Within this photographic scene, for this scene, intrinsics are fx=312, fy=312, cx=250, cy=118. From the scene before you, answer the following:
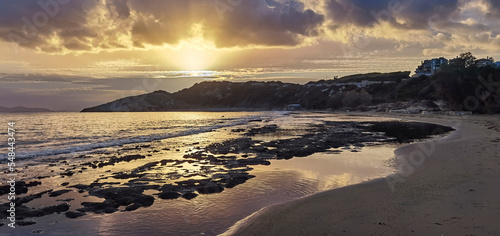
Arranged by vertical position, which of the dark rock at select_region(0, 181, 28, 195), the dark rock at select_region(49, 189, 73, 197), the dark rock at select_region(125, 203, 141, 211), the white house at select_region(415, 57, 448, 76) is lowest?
the dark rock at select_region(0, 181, 28, 195)

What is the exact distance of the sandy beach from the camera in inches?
296

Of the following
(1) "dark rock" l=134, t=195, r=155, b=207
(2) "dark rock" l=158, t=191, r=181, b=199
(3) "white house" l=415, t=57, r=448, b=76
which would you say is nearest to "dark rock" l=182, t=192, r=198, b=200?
(2) "dark rock" l=158, t=191, r=181, b=199

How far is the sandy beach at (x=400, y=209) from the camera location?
752 cm

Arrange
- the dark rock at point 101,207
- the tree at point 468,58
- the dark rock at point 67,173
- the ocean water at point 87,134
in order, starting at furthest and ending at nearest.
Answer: the tree at point 468,58
the ocean water at point 87,134
the dark rock at point 67,173
the dark rock at point 101,207

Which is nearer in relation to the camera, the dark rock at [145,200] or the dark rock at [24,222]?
the dark rock at [24,222]

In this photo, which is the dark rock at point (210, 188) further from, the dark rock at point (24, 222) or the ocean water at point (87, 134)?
the ocean water at point (87, 134)

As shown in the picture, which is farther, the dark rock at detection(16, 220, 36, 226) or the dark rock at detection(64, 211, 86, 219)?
the dark rock at detection(64, 211, 86, 219)

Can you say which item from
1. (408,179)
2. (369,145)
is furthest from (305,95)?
(408,179)

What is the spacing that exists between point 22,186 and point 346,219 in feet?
44.8

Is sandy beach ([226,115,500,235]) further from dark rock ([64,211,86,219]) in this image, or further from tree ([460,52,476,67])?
tree ([460,52,476,67])

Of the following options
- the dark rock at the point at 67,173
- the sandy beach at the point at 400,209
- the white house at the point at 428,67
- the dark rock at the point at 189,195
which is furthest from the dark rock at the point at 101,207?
the white house at the point at 428,67

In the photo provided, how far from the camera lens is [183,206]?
10.6 m

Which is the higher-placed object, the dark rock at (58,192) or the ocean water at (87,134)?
the dark rock at (58,192)

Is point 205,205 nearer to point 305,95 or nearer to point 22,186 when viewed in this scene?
point 22,186
